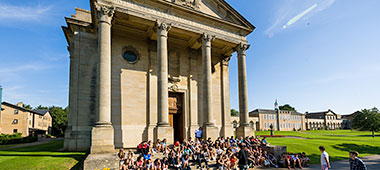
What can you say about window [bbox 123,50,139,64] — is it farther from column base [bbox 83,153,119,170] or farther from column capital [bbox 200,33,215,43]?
column base [bbox 83,153,119,170]

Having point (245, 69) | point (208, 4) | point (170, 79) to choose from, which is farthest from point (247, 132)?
point (208, 4)

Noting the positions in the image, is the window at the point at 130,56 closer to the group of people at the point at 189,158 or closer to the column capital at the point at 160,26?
the column capital at the point at 160,26

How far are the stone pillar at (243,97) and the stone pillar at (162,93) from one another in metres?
7.48

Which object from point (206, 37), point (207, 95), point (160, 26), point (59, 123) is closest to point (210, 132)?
point (207, 95)

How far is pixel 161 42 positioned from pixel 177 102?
6.45m

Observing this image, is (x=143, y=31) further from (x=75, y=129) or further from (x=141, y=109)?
(x=75, y=129)

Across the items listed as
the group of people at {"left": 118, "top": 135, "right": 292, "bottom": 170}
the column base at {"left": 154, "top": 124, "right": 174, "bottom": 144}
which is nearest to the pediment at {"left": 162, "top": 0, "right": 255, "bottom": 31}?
the column base at {"left": 154, "top": 124, "right": 174, "bottom": 144}

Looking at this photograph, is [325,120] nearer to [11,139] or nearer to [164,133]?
[164,133]

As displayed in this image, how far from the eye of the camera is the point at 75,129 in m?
15.0

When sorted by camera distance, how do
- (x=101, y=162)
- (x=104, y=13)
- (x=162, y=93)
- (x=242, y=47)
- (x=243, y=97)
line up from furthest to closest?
(x=242, y=47), (x=243, y=97), (x=162, y=93), (x=104, y=13), (x=101, y=162)

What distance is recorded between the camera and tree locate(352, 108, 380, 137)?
167ft

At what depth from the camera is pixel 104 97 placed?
1322cm

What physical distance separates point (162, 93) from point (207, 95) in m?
4.26

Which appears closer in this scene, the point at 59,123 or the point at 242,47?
the point at 242,47
